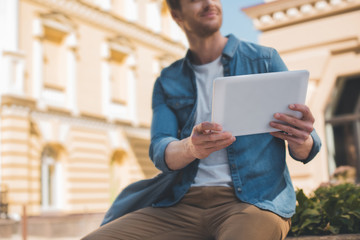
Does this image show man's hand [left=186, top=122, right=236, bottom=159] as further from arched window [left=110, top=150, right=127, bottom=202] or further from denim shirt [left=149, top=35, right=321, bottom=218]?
arched window [left=110, top=150, right=127, bottom=202]

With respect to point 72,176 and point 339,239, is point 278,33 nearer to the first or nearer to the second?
point 339,239

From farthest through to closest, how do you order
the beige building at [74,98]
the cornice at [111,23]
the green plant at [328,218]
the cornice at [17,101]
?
the cornice at [111,23]
the beige building at [74,98]
the cornice at [17,101]
the green plant at [328,218]

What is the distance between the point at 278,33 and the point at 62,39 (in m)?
8.57

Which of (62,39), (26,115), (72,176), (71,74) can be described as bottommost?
(72,176)

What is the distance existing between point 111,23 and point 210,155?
13.1 m

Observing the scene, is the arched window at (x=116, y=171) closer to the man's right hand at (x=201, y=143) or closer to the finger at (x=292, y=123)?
the man's right hand at (x=201, y=143)

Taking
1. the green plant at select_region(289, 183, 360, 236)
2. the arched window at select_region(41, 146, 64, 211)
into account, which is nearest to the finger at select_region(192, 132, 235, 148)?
the green plant at select_region(289, 183, 360, 236)

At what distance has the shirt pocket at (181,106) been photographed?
1959 mm

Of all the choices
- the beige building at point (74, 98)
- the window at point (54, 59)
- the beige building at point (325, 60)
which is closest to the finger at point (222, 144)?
the beige building at point (325, 60)

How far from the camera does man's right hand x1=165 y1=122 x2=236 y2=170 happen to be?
4.96ft

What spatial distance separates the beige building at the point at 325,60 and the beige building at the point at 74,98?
732 cm

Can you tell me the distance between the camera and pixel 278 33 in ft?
18.7

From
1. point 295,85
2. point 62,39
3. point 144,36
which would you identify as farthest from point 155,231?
point 144,36

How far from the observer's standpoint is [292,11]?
5566 millimetres
